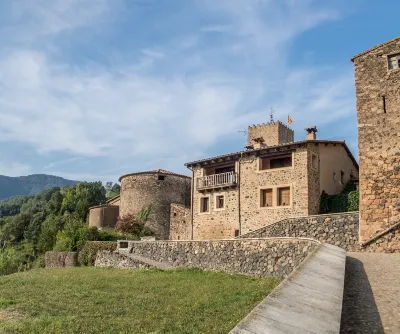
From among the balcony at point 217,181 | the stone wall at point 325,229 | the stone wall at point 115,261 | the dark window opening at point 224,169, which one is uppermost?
the dark window opening at point 224,169

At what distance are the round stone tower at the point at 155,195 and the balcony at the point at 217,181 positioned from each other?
25.4 ft

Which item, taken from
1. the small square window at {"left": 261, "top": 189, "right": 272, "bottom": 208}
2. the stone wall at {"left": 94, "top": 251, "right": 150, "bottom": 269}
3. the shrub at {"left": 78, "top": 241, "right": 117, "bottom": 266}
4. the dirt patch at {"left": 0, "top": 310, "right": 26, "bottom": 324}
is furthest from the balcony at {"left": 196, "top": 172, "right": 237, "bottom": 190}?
the dirt patch at {"left": 0, "top": 310, "right": 26, "bottom": 324}

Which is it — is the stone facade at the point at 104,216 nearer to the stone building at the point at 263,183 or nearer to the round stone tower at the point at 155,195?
the round stone tower at the point at 155,195

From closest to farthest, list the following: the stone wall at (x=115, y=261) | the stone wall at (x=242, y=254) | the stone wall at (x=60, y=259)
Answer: the stone wall at (x=242, y=254), the stone wall at (x=115, y=261), the stone wall at (x=60, y=259)

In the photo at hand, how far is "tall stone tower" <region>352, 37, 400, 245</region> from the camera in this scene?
1752cm

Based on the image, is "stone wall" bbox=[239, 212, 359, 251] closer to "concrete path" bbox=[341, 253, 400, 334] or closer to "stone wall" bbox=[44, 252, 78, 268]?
"concrete path" bbox=[341, 253, 400, 334]

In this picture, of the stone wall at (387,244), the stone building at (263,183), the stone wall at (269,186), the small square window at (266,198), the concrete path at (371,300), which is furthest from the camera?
the small square window at (266,198)

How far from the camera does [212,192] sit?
31250mm

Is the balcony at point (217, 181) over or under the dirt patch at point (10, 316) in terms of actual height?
over

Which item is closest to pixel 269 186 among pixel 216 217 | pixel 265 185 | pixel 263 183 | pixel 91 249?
pixel 265 185

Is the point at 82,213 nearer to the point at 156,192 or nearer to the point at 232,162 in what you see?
the point at 156,192

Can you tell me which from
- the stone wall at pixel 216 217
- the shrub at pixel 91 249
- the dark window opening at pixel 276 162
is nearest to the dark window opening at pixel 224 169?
the stone wall at pixel 216 217

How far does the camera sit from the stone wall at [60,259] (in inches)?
1070

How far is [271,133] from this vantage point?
35688 millimetres
